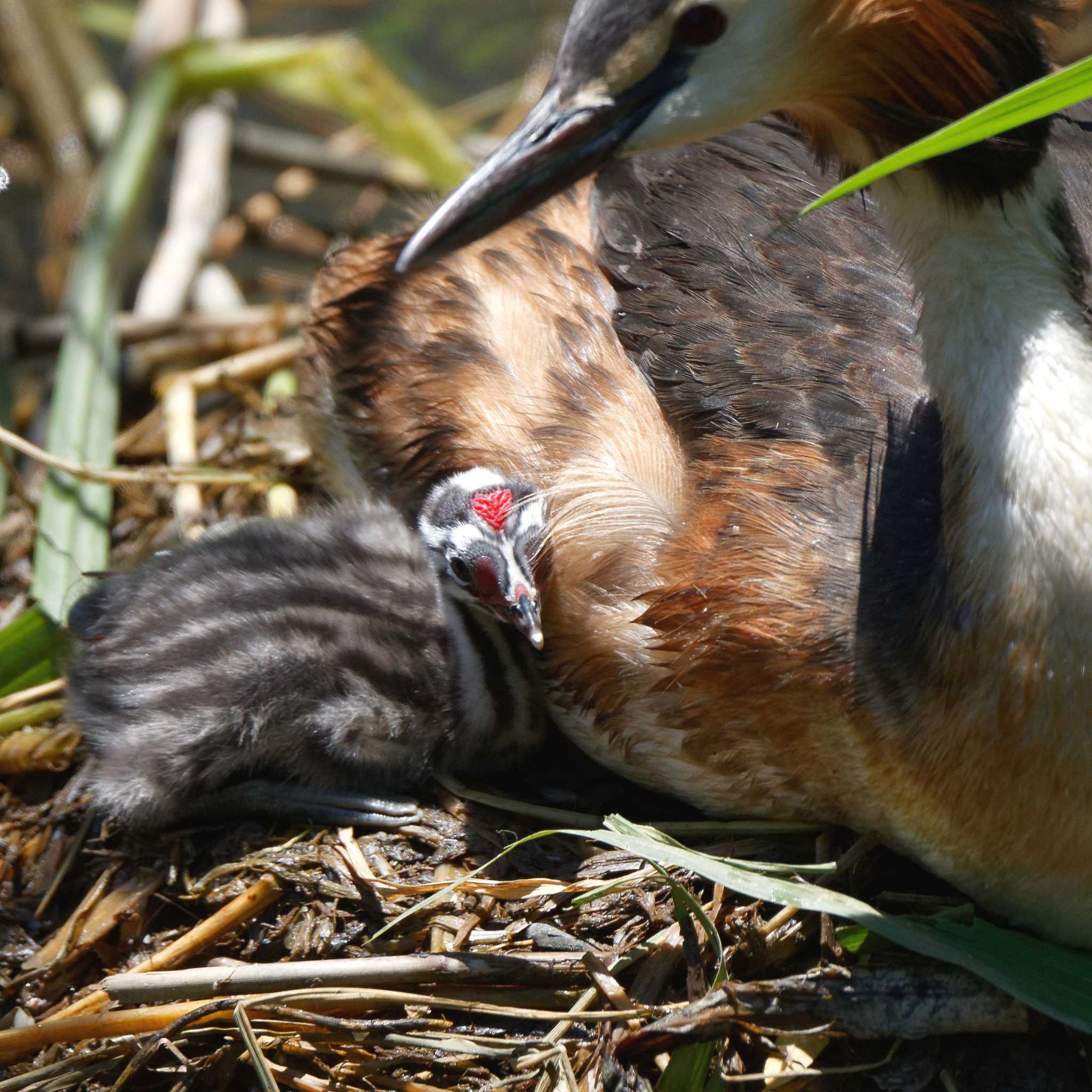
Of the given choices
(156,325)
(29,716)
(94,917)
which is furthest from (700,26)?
(156,325)

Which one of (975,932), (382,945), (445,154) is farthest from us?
(445,154)

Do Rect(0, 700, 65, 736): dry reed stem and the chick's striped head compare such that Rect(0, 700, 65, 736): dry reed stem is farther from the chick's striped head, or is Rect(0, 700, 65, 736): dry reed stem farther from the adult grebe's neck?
→ the adult grebe's neck

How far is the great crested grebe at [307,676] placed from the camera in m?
2.85

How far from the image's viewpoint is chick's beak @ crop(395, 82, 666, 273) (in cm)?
206

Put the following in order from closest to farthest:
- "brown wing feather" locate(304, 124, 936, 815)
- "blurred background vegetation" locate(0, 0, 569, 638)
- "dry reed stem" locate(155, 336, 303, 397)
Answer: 1. "brown wing feather" locate(304, 124, 936, 815)
2. "blurred background vegetation" locate(0, 0, 569, 638)
3. "dry reed stem" locate(155, 336, 303, 397)

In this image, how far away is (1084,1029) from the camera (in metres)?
2.10

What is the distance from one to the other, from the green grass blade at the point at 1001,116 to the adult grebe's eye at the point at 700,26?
44 centimetres

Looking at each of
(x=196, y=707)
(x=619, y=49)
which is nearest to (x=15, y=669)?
(x=196, y=707)

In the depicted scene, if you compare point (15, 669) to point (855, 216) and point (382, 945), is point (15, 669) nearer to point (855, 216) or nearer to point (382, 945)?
point (382, 945)

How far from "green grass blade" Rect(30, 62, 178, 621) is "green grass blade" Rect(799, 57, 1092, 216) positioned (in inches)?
90.5

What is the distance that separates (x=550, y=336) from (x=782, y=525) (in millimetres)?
735

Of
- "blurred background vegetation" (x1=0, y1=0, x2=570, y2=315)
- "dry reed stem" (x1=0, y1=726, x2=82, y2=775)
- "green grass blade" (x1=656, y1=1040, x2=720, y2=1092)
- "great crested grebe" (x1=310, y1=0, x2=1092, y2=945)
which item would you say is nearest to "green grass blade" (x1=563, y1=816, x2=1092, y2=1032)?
"great crested grebe" (x1=310, y1=0, x2=1092, y2=945)

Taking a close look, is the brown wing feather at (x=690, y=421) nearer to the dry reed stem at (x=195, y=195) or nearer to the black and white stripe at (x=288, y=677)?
the black and white stripe at (x=288, y=677)

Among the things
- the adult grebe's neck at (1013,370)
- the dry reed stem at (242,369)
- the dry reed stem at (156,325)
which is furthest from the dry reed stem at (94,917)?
the dry reed stem at (156,325)
